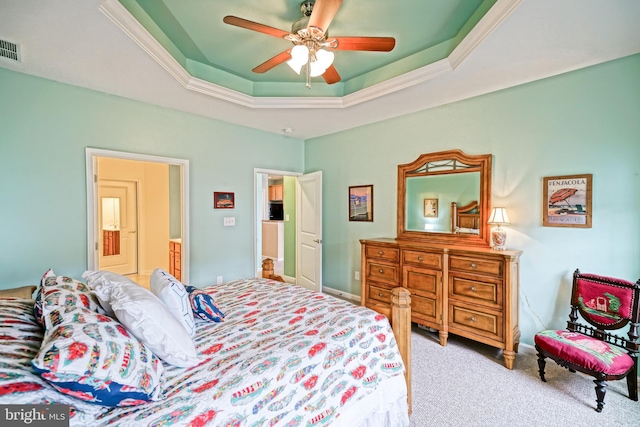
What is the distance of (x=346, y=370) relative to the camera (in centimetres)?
148

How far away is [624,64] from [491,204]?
1.49 m

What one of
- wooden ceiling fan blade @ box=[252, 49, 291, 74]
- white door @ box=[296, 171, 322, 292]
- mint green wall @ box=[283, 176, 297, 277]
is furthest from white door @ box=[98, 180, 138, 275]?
wooden ceiling fan blade @ box=[252, 49, 291, 74]

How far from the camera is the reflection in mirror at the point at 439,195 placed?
3.18 m

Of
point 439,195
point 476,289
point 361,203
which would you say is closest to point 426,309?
point 476,289

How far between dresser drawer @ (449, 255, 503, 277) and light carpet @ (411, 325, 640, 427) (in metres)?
0.83

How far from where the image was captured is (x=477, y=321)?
2730 millimetres

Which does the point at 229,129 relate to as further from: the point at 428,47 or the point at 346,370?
the point at 346,370

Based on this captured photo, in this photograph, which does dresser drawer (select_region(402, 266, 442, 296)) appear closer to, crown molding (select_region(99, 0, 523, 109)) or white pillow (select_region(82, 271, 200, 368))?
crown molding (select_region(99, 0, 523, 109))

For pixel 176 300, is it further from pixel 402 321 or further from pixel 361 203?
pixel 361 203

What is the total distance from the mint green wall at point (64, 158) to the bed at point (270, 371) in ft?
5.30

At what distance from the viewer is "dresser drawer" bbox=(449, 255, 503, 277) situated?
2.60 meters

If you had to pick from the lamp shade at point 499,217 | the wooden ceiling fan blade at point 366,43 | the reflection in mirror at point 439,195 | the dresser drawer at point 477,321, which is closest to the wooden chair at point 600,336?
the dresser drawer at point 477,321

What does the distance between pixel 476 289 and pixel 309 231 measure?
2.72 meters

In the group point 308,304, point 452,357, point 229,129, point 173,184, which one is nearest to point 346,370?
point 308,304
